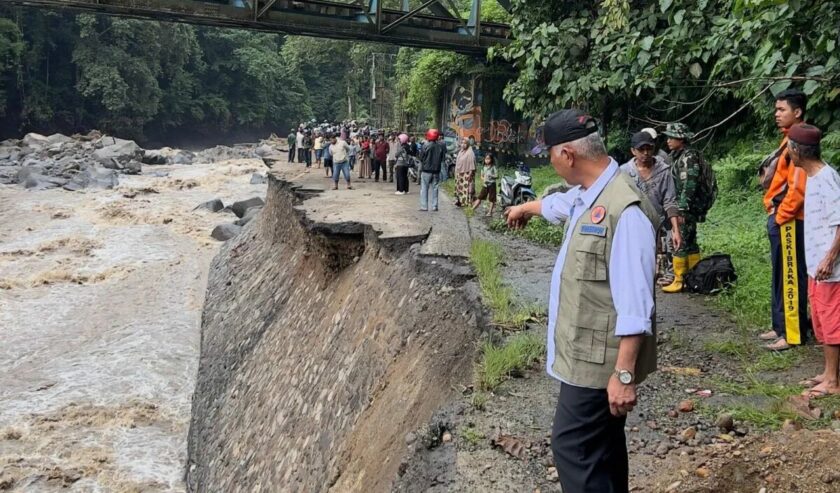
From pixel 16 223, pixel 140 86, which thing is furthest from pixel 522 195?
pixel 140 86

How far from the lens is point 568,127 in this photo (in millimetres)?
2607

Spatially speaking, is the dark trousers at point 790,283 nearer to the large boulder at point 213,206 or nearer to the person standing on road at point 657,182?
the person standing on road at point 657,182

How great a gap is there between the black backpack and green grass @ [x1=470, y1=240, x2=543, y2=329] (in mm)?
1718

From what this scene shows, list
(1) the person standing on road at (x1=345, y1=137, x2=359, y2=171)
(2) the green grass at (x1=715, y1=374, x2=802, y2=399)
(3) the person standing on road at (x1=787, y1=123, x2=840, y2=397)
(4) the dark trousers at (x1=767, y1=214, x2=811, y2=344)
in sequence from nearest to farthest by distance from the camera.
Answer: (3) the person standing on road at (x1=787, y1=123, x2=840, y2=397)
(2) the green grass at (x1=715, y1=374, x2=802, y2=399)
(4) the dark trousers at (x1=767, y1=214, x2=811, y2=344)
(1) the person standing on road at (x1=345, y1=137, x2=359, y2=171)

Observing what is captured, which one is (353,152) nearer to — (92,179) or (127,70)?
(92,179)

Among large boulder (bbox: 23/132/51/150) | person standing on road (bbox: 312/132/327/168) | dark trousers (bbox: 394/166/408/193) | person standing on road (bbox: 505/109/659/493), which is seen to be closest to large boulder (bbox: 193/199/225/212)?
person standing on road (bbox: 312/132/327/168)

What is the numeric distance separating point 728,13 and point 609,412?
449cm

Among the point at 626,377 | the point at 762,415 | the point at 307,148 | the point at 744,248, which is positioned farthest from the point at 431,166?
the point at 307,148

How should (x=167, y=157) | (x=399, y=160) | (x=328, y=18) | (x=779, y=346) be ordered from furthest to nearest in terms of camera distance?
(x=167, y=157)
(x=328, y=18)
(x=399, y=160)
(x=779, y=346)

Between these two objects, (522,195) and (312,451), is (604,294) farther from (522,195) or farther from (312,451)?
(522,195)

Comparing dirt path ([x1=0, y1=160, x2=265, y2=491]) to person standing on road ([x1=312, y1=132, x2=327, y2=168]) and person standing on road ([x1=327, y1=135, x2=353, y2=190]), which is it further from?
person standing on road ([x1=327, y1=135, x2=353, y2=190])

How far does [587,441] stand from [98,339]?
11.5 meters

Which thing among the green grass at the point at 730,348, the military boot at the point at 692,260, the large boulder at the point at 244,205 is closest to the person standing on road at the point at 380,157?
the large boulder at the point at 244,205

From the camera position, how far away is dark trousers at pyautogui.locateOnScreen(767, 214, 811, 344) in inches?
189
